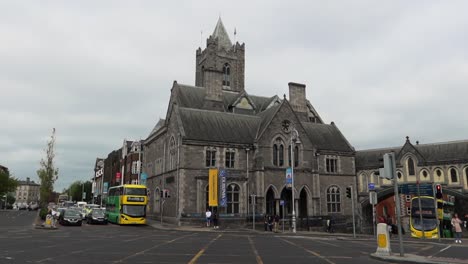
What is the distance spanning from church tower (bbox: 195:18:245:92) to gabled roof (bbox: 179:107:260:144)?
23.2 m

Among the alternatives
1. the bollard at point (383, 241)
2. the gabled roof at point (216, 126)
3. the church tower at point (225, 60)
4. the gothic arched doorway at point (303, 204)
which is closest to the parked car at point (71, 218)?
the gabled roof at point (216, 126)

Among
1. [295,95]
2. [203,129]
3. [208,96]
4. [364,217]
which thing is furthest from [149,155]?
[364,217]

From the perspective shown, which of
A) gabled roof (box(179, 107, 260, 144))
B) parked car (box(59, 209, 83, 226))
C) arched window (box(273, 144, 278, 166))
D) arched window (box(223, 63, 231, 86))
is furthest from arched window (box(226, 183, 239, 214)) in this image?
arched window (box(223, 63, 231, 86))

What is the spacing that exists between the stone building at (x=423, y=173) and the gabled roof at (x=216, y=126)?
68.5 ft

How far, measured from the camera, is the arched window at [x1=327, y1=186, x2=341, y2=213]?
166ft

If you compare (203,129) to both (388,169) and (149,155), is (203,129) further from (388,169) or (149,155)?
(388,169)

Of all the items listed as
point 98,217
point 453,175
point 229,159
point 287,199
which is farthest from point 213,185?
point 453,175

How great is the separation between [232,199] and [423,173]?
98.0 feet

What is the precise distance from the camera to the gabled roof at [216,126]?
4434cm

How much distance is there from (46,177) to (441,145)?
5640 cm

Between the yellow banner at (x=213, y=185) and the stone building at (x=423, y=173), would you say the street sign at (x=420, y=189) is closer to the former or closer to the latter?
the stone building at (x=423, y=173)

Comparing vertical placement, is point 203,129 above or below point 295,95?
below

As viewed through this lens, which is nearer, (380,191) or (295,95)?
(380,191)

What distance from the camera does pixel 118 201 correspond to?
41156 millimetres
